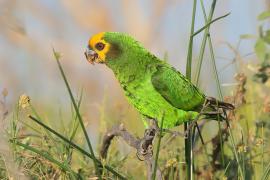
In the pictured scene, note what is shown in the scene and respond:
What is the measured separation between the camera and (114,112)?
496 cm

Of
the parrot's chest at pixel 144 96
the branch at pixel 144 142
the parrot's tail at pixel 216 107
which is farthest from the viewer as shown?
the parrot's chest at pixel 144 96

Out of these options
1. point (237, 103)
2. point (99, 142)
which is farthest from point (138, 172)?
point (237, 103)

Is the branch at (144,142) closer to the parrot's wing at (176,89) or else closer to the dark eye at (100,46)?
the parrot's wing at (176,89)

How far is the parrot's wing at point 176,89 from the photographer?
11.2 feet

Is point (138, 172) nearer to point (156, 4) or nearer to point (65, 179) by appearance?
point (65, 179)

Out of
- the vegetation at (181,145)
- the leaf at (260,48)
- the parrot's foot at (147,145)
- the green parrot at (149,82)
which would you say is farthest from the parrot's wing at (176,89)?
the leaf at (260,48)

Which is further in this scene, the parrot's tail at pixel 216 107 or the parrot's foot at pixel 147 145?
the parrot's tail at pixel 216 107

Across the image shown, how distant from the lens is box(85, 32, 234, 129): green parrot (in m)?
3.38

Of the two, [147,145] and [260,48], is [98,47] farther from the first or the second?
[260,48]

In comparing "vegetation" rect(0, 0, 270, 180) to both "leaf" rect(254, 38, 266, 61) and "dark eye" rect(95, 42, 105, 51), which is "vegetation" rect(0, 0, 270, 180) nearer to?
"leaf" rect(254, 38, 266, 61)

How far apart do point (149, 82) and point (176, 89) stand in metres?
0.15

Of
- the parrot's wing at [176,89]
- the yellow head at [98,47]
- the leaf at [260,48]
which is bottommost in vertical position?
the parrot's wing at [176,89]

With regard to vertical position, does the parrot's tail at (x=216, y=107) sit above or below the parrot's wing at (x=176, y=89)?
below

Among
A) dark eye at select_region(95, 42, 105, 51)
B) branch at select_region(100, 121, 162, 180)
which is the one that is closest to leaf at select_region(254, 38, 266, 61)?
dark eye at select_region(95, 42, 105, 51)
